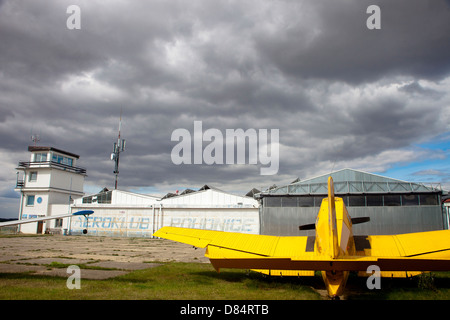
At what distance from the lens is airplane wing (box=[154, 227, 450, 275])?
22.8ft

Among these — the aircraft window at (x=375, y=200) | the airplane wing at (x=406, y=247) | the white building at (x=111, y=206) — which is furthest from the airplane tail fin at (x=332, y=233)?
the white building at (x=111, y=206)

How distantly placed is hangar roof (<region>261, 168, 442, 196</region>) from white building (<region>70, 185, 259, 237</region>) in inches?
277

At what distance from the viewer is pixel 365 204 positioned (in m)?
29.0

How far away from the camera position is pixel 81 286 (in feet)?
31.1

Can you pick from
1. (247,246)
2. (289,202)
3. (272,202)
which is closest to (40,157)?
(272,202)

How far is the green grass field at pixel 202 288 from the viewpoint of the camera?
27.8 ft

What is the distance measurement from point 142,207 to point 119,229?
467 cm

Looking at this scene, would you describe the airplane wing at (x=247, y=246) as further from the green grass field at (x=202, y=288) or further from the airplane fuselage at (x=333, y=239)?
the airplane fuselage at (x=333, y=239)

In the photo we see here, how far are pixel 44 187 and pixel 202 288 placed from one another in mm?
47451

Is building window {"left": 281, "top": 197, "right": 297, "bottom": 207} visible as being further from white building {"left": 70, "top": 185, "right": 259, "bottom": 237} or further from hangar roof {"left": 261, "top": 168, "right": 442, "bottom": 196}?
white building {"left": 70, "top": 185, "right": 259, "bottom": 237}

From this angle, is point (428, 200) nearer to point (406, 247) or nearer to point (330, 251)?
point (406, 247)

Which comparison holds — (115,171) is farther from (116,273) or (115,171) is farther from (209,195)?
(116,273)

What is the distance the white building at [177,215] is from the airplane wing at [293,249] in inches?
936

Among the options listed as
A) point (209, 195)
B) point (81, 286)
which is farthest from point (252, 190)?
point (81, 286)
